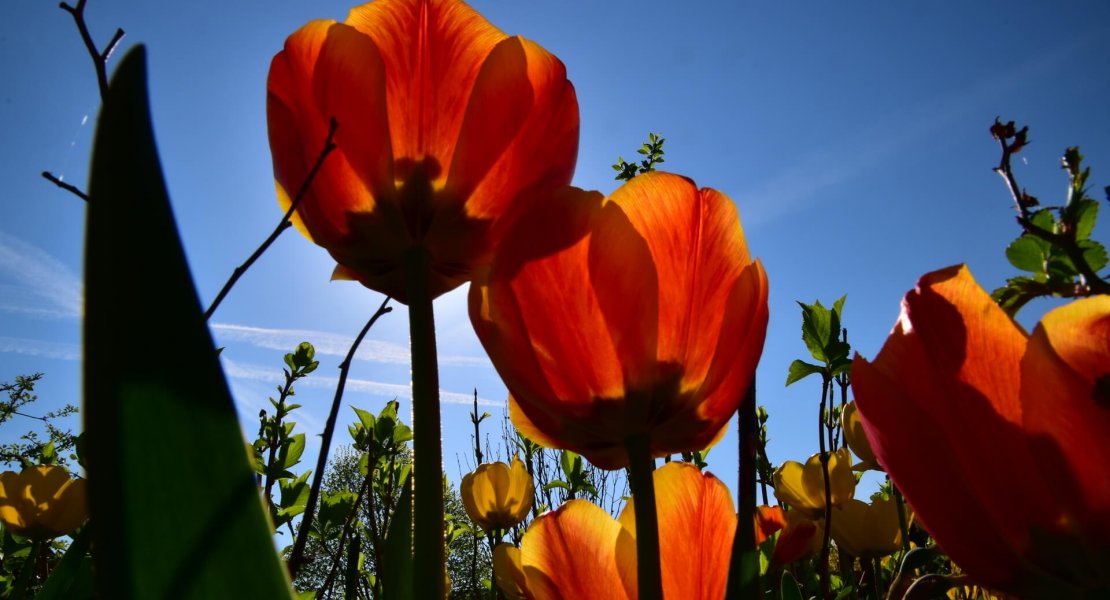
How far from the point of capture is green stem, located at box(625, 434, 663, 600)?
0.38 meters

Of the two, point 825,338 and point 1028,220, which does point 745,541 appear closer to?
point 1028,220

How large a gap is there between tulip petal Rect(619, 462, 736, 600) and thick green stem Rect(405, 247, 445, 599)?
0.22 metres

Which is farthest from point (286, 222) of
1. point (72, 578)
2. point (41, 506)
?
point (41, 506)

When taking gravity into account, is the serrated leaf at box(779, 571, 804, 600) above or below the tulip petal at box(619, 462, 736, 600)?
below

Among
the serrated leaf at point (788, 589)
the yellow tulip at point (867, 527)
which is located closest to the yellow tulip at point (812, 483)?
the yellow tulip at point (867, 527)

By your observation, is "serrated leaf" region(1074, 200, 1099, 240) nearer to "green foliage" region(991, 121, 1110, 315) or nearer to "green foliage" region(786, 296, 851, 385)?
"green foliage" region(991, 121, 1110, 315)

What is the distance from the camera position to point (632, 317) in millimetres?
487

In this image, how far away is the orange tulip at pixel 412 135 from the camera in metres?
0.50

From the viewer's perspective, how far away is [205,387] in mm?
215

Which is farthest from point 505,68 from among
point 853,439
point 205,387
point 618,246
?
point 853,439

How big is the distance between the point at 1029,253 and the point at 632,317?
0.27 meters

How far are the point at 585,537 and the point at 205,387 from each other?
1.53 ft

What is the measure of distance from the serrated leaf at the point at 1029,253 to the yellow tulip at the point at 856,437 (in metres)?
0.99

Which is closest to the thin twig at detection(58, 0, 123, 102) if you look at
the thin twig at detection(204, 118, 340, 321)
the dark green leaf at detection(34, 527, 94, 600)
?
the thin twig at detection(204, 118, 340, 321)
